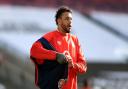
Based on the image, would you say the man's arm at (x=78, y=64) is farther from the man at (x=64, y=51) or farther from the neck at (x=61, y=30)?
the neck at (x=61, y=30)

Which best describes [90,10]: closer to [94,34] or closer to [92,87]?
[94,34]

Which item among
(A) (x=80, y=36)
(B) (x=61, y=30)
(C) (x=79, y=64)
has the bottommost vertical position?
(A) (x=80, y=36)

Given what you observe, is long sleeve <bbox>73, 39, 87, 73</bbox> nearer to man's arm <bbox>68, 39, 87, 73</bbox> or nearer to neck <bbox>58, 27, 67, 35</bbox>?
man's arm <bbox>68, 39, 87, 73</bbox>

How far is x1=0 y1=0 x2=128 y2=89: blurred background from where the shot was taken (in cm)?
952

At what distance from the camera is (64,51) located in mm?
3117

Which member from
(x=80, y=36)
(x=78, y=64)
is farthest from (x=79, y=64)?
(x=80, y=36)

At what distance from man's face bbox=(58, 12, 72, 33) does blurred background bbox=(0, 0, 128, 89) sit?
6236 millimetres

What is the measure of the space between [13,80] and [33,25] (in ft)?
3.44

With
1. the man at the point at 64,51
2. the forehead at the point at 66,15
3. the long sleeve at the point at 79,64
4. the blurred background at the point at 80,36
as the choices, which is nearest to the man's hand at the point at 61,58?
the man at the point at 64,51

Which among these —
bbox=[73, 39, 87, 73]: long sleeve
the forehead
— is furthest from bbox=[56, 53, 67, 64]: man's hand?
the forehead

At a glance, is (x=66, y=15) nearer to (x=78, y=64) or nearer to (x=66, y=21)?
(x=66, y=21)

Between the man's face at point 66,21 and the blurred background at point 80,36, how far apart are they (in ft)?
20.5

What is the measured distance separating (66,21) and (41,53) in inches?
9.5

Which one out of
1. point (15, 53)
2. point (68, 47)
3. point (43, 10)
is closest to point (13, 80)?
point (15, 53)
